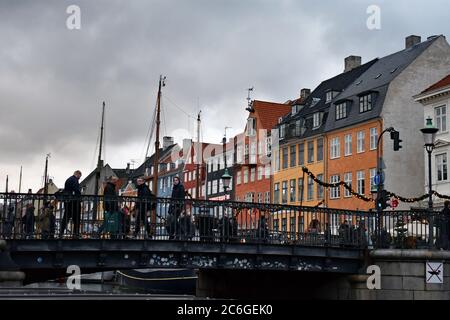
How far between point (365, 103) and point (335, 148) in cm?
470

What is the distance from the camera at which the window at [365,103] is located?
179ft

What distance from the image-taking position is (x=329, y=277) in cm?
2333

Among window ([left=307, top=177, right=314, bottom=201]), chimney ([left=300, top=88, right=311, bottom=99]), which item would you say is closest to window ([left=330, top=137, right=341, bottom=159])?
window ([left=307, top=177, right=314, bottom=201])

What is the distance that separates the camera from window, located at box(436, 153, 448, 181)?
45656 mm

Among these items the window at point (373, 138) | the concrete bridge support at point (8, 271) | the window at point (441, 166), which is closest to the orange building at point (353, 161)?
the window at point (373, 138)

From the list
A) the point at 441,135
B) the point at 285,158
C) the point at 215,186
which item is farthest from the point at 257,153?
the point at 441,135

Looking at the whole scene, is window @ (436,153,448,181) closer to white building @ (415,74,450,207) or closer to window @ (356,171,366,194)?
white building @ (415,74,450,207)

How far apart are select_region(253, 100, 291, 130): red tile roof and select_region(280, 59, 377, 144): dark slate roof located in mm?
2926

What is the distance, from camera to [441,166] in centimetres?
4609

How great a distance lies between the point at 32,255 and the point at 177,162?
7793 centimetres

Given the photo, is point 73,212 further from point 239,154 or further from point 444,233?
point 239,154

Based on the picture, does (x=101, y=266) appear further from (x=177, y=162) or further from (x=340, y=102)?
(x=177, y=162)
